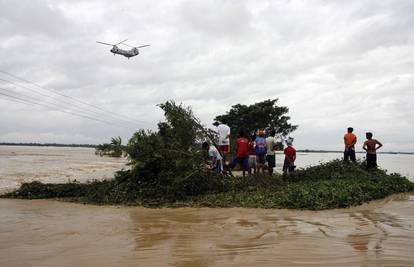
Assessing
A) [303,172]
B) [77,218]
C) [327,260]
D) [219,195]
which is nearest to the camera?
[327,260]

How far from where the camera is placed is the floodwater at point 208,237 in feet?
14.8

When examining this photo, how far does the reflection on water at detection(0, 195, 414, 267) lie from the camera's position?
178 inches

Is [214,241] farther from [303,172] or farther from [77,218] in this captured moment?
[303,172]

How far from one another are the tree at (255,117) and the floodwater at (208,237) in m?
25.6

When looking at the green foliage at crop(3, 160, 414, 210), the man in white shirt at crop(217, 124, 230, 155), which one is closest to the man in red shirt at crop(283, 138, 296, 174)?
the green foliage at crop(3, 160, 414, 210)

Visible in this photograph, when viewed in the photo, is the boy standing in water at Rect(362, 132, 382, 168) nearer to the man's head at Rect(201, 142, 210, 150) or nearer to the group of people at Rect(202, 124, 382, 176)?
the group of people at Rect(202, 124, 382, 176)

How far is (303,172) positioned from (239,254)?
8.76 metres

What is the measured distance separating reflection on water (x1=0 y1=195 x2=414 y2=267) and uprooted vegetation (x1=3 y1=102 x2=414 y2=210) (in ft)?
2.64

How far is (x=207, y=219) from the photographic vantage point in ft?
23.9

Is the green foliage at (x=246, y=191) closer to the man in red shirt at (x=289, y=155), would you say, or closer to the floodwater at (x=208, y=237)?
the man in red shirt at (x=289, y=155)

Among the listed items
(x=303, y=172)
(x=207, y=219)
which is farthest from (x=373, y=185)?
(x=207, y=219)

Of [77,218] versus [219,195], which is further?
[219,195]

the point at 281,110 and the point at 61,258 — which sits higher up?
the point at 281,110

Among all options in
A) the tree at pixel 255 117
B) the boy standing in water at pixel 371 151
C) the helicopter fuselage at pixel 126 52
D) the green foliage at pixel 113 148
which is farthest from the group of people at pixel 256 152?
the helicopter fuselage at pixel 126 52
